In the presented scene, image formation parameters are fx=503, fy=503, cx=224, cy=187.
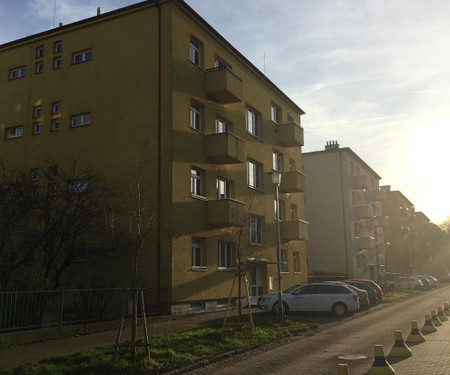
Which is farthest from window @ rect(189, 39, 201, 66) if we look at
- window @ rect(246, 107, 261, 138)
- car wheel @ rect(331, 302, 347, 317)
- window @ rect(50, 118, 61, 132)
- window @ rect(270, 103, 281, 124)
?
car wheel @ rect(331, 302, 347, 317)

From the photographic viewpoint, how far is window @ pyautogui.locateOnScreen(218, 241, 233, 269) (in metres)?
24.0

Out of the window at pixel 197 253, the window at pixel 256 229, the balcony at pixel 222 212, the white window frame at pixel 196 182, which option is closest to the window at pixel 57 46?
the white window frame at pixel 196 182

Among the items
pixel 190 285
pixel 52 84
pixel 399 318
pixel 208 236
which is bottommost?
pixel 399 318

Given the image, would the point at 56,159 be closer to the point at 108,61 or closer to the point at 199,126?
the point at 108,61

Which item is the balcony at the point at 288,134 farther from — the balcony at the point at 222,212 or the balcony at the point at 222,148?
the balcony at the point at 222,212

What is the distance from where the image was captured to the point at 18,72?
1019 inches

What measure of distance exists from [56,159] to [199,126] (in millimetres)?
6816

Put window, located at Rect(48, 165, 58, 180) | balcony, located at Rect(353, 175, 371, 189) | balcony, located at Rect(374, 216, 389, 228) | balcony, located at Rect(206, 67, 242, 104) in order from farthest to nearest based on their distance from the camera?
balcony, located at Rect(374, 216, 389, 228) → balcony, located at Rect(353, 175, 371, 189) → balcony, located at Rect(206, 67, 242, 104) → window, located at Rect(48, 165, 58, 180)

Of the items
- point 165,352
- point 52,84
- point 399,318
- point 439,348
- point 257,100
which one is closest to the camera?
point 165,352

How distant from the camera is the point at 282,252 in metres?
31.7

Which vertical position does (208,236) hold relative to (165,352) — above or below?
above

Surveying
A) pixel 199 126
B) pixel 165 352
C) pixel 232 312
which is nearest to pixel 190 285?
pixel 232 312

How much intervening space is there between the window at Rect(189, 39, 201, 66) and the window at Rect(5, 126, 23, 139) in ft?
30.5

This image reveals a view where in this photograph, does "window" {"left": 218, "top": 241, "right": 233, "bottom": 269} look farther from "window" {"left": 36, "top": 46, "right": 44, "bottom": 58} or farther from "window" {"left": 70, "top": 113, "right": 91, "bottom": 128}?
"window" {"left": 36, "top": 46, "right": 44, "bottom": 58}
